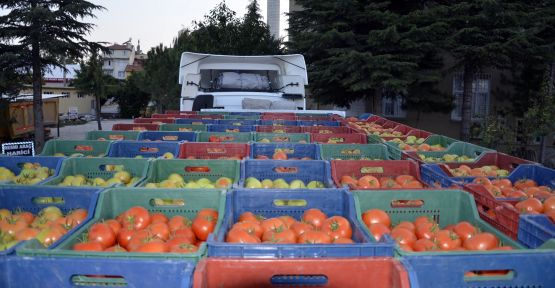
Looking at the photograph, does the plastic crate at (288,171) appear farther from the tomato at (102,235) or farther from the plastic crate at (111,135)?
the plastic crate at (111,135)

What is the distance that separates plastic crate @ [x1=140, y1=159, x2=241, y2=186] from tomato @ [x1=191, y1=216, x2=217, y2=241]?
53.9 inches

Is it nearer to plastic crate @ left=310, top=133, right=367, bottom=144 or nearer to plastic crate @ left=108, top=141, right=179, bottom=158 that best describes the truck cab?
plastic crate @ left=310, top=133, right=367, bottom=144

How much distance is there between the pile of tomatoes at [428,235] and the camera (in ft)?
8.61

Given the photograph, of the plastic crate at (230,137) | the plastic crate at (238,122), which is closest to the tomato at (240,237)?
the plastic crate at (230,137)

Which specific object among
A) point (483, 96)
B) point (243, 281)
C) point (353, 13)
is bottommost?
point (243, 281)

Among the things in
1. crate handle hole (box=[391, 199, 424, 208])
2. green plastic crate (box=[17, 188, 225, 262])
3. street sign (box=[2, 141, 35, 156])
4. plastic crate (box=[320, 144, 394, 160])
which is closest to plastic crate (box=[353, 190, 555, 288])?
crate handle hole (box=[391, 199, 424, 208])

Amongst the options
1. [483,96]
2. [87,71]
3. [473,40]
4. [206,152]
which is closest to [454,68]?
[473,40]

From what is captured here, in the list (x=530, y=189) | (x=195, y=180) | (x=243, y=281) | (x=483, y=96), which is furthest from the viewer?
(x=483, y=96)

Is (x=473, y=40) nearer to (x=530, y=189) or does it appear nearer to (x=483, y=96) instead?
(x=483, y=96)

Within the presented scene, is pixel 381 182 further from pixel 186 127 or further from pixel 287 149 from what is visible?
pixel 186 127

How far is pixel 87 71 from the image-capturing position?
30688 millimetres

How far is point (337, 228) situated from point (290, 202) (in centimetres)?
61

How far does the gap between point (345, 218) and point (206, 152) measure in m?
2.61

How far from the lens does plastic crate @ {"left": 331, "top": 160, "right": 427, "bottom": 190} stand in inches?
173
